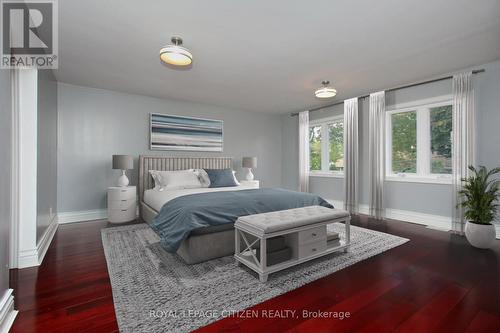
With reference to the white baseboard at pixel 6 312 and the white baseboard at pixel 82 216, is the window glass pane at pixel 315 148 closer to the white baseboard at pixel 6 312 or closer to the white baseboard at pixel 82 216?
the white baseboard at pixel 82 216

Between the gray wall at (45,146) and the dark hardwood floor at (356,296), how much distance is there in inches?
24.5

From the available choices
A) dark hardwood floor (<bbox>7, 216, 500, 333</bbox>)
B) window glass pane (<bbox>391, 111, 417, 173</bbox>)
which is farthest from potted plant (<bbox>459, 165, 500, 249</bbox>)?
window glass pane (<bbox>391, 111, 417, 173</bbox>)

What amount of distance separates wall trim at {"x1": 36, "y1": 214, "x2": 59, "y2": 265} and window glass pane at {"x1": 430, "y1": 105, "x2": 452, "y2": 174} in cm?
565

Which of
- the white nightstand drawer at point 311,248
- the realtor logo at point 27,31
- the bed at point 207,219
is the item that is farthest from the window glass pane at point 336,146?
the realtor logo at point 27,31

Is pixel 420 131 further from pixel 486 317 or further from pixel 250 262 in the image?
pixel 250 262

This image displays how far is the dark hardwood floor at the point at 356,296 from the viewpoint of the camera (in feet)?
5.06

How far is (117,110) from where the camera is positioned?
14.8ft

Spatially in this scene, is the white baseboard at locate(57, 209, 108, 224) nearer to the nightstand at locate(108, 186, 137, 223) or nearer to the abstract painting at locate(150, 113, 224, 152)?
the nightstand at locate(108, 186, 137, 223)

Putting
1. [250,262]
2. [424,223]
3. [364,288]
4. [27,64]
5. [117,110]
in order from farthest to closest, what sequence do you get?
[117,110]
[424,223]
[27,64]
[250,262]
[364,288]

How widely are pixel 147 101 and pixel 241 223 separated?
146 inches

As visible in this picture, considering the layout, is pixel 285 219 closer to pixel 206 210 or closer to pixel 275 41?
pixel 206 210

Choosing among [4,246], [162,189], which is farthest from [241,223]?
[162,189]

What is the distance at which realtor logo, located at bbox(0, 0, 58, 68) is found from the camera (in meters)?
1.77

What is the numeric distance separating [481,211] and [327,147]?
3130 millimetres
